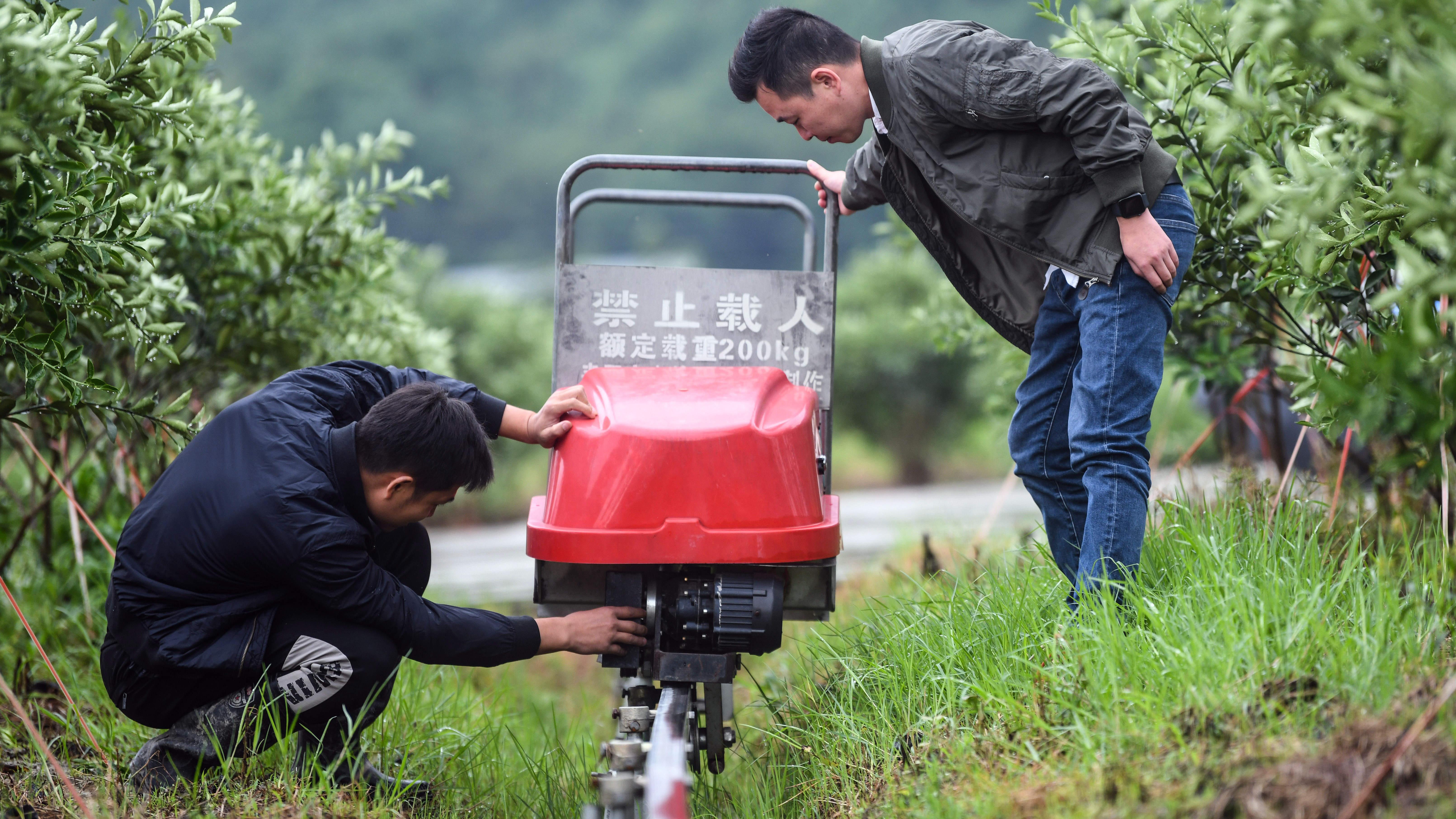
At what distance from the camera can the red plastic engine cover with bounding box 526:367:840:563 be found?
224 cm

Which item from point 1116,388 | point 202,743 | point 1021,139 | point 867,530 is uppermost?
point 1021,139

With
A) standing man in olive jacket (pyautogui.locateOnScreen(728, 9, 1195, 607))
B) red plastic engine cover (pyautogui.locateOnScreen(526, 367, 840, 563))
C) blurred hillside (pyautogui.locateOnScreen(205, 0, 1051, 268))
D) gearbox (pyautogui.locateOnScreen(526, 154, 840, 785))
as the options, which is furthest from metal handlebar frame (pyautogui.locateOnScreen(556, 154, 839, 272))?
blurred hillside (pyautogui.locateOnScreen(205, 0, 1051, 268))

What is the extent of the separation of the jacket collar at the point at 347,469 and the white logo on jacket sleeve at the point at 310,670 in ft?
0.96

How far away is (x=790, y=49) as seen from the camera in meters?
2.57

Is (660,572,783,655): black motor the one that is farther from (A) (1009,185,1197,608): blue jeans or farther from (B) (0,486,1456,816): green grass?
(A) (1009,185,1197,608): blue jeans

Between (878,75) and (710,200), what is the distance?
0.89m

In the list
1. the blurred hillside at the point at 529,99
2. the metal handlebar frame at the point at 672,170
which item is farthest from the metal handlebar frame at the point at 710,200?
the blurred hillside at the point at 529,99

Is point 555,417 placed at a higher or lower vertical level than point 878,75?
lower

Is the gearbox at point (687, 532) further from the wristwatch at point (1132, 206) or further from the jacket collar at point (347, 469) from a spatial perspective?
the wristwatch at point (1132, 206)

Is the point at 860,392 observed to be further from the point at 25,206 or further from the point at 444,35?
the point at 444,35

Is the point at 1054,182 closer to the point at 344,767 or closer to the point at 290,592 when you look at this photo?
the point at 290,592

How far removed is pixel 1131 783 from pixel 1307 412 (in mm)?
1198

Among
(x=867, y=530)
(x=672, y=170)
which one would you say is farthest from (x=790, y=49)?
(x=867, y=530)

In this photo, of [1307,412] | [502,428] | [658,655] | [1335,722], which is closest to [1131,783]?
[1335,722]
